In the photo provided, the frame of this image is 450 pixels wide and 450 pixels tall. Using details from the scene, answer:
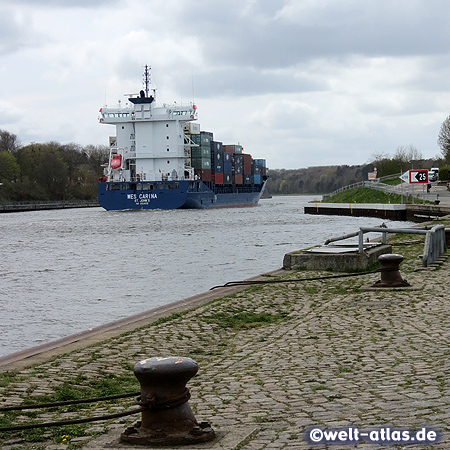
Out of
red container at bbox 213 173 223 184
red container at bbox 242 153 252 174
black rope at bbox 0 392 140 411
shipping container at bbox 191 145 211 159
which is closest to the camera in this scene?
black rope at bbox 0 392 140 411

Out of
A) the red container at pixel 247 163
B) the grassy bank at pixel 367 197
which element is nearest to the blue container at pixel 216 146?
the red container at pixel 247 163

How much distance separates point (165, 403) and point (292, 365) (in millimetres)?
2653

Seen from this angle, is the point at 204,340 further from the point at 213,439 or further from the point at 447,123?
the point at 447,123

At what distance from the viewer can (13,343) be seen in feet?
39.1

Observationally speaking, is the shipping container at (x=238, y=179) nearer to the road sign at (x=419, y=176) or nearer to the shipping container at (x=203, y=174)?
the shipping container at (x=203, y=174)

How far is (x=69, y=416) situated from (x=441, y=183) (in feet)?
236

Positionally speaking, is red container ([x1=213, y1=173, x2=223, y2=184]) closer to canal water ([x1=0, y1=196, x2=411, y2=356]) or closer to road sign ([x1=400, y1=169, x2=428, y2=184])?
canal water ([x1=0, y1=196, x2=411, y2=356])

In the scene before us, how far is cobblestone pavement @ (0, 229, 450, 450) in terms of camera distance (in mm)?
5316

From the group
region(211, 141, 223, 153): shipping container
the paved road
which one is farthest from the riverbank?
the paved road

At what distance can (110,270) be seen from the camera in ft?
79.9

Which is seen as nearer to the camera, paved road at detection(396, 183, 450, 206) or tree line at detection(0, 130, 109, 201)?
paved road at detection(396, 183, 450, 206)

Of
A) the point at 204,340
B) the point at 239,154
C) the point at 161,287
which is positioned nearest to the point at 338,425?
the point at 204,340

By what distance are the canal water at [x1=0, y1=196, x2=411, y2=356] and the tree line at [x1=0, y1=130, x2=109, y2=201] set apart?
69.6 meters

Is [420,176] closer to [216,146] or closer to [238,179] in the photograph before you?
[216,146]
